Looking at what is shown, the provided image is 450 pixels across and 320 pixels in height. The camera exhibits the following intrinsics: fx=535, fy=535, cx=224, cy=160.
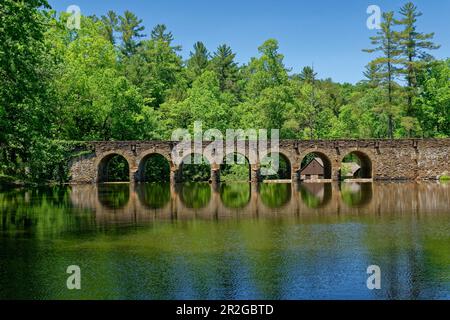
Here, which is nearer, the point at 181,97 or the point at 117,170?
the point at 117,170

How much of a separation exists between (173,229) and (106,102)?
93.5 feet

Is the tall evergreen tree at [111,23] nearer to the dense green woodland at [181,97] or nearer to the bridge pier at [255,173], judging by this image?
the dense green woodland at [181,97]

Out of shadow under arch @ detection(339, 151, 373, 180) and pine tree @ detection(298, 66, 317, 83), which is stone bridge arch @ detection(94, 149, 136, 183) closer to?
shadow under arch @ detection(339, 151, 373, 180)

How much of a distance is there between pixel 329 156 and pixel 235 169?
27.0ft

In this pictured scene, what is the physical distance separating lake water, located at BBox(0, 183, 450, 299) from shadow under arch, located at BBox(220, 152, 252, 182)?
22.0 meters

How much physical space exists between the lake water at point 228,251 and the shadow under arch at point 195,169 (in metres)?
22.4

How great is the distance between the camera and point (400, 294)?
9.12 m

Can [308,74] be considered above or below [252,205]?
above

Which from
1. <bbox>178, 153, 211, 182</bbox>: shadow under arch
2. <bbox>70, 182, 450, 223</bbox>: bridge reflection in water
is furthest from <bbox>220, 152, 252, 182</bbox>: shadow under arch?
<bbox>70, 182, 450, 223</bbox>: bridge reflection in water

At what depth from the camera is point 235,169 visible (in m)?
45.2

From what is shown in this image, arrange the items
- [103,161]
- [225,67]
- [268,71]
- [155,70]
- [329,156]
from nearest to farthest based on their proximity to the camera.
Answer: [329,156], [103,161], [268,71], [155,70], [225,67]

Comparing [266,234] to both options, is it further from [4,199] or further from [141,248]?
[4,199]

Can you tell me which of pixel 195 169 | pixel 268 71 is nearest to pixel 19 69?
pixel 195 169

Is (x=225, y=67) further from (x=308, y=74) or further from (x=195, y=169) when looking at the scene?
(x=195, y=169)
